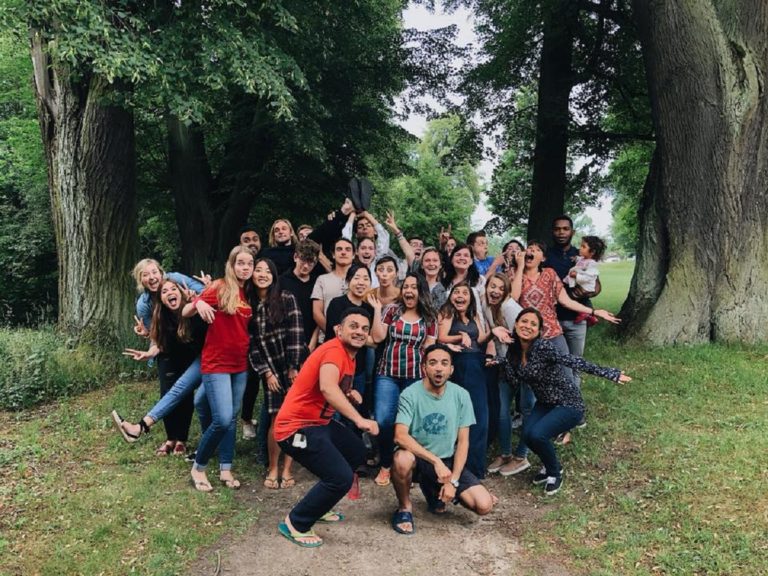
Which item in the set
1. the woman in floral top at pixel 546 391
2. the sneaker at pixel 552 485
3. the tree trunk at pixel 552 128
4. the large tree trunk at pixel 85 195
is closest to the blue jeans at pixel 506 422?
the woman in floral top at pixel 546 391

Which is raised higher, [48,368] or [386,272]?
[386,272]

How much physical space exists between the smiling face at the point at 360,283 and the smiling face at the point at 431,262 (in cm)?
95

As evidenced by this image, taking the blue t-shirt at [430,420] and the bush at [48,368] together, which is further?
the bush at [48,368]

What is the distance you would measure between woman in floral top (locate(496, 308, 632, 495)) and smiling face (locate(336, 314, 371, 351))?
5.27 ft

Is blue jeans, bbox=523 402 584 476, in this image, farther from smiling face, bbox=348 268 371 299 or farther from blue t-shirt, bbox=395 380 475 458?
smiling face, bbox=348 268 371 299

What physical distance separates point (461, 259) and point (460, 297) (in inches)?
28.1

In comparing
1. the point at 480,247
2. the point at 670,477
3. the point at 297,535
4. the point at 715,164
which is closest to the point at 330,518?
the point at 297,535

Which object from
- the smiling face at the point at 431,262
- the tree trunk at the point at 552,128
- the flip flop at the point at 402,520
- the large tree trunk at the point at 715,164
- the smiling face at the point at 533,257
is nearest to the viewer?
the flip flop at the point at 402,520

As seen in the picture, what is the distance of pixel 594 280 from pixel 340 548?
3.83m

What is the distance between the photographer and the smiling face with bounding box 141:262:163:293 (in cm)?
543

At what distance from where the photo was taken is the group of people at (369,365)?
4.38m

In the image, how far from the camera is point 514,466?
5.69 m

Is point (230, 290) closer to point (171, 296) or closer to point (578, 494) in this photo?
point (171, 296)

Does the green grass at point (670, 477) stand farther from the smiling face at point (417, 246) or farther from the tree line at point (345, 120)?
the smiling face at point (417, 246)
